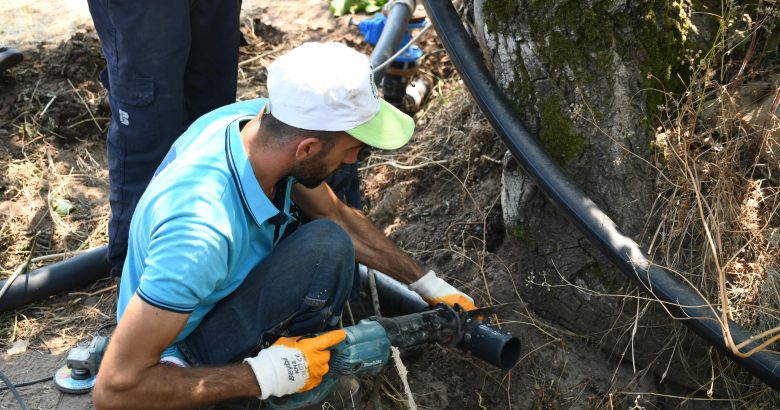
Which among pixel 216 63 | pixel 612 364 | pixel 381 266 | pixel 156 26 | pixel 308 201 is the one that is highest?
pixel 156 26

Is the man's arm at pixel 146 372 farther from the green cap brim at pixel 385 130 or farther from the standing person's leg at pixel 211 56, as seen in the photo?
the standing person's leg at pixel 211 56

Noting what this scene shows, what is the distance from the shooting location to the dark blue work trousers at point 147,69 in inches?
112

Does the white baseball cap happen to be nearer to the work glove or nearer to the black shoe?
the work glove

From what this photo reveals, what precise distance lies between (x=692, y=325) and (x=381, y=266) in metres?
1.04

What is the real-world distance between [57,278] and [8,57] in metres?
1.44

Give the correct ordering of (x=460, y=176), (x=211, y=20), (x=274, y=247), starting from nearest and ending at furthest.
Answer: (x=274, y=247) < (x=211, y=20) < (x=460, y=176)

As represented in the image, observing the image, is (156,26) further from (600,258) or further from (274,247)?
(600,258)

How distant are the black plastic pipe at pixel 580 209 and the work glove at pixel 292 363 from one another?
79cm

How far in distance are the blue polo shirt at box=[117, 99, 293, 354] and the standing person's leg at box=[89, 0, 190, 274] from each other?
0.55 metres

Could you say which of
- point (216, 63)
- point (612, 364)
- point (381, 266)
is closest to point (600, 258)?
point (612, 364)

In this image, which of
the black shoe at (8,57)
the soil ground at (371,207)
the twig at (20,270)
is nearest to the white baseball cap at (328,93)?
the soil ground at (371,207)

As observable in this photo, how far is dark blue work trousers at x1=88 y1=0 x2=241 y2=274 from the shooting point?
9.37ft

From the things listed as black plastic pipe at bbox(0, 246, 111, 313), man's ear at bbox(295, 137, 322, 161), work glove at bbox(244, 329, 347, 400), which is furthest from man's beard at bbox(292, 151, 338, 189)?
black plastic pipe at bbox(0, 246, 111, 313)

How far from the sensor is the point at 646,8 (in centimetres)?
254
